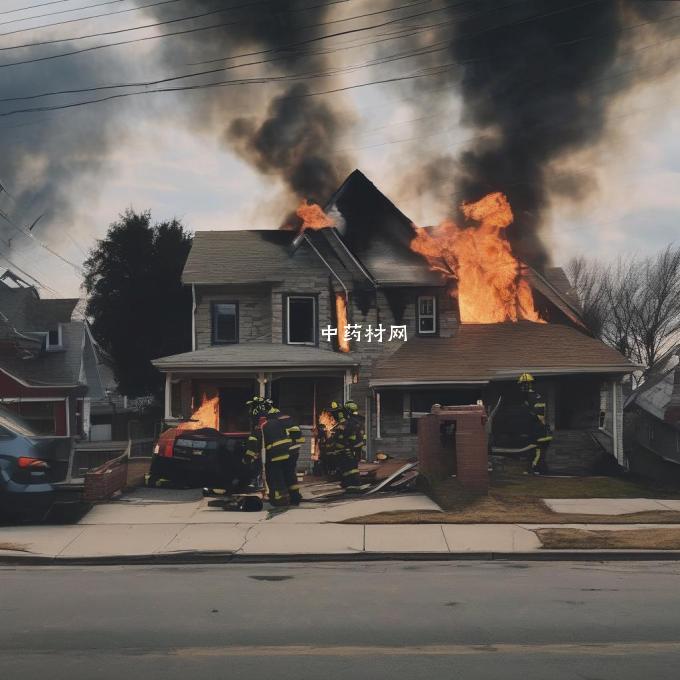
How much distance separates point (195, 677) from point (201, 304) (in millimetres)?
20348

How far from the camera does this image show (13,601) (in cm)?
766

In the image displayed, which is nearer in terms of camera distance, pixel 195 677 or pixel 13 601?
pixel 195 677

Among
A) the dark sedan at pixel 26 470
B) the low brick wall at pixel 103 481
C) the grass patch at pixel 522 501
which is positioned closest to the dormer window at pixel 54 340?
the low brick wall at pixel 103 481

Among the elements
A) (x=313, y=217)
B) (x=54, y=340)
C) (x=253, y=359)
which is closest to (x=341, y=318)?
(x=313, y=217)

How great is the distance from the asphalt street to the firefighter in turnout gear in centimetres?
423

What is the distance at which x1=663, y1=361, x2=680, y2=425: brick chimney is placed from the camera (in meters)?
19.9

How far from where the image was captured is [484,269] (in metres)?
27.0

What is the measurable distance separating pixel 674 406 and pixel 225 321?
11.6 metres

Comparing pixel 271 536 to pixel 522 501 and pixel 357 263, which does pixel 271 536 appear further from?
pixel 357 263

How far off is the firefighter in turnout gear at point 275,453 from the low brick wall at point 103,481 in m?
2.32

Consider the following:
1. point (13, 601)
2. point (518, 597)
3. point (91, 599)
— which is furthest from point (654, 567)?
point (13, 601)

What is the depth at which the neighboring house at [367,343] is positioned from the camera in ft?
76.5

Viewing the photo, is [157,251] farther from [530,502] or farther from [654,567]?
[654,567]

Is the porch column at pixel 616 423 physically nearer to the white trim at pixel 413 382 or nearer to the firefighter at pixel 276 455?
the white trim at pixel 413 382
